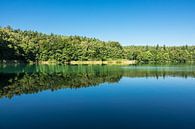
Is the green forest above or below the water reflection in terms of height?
above

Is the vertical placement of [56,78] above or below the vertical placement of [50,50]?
below

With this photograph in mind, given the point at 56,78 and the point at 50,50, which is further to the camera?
the point at 50,50

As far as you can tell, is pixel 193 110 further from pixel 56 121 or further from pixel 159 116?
pixel 56 121

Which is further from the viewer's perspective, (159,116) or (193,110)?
(193,110)

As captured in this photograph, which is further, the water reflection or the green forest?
the green forest

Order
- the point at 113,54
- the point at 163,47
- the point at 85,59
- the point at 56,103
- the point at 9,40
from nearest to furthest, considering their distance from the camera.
→ the point at 56,103 → the point at 9,40 → the point at 85,59 → the point at 113,54 → the point at 163,47

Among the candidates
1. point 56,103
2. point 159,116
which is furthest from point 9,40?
point 159,116

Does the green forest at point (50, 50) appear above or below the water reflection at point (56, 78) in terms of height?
above

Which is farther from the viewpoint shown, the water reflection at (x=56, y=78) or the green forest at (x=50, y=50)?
the green forest at (x=50, y=50)

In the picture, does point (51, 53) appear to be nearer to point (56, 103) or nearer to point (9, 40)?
point (9, 40)

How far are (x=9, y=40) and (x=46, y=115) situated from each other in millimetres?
84861

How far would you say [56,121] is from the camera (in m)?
12.8

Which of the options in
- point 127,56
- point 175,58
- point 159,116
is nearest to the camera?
point 159,116

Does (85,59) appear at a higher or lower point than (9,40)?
lower
